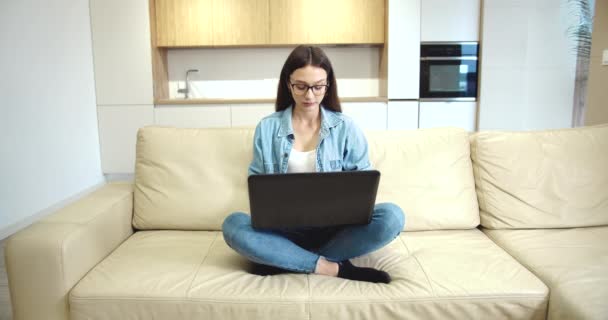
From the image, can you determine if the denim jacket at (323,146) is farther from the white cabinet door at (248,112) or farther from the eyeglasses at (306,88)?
the white cabinet door at (248,112)

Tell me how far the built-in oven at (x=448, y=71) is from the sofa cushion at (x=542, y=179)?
2.20 metres

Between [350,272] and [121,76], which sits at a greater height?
[121,76]

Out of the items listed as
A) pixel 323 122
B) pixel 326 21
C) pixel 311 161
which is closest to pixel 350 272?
pixel 311 161

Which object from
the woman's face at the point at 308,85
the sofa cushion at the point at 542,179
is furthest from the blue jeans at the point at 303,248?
the sofa cushion at the point at 542,179

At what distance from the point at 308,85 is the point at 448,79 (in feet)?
9.37

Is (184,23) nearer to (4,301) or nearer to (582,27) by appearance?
(4,301)

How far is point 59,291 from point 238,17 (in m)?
3.24

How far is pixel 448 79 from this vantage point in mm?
4227

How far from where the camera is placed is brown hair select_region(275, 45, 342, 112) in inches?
67.1

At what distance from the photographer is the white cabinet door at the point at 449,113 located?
4.25 metres

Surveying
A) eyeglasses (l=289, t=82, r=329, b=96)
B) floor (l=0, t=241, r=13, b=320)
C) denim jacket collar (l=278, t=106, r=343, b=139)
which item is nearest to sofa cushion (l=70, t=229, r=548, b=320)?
denim jacket collar (l=278, t=106, r=343, b=139)

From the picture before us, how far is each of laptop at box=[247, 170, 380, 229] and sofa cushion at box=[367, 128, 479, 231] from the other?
1.56 feet

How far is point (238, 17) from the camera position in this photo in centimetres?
423

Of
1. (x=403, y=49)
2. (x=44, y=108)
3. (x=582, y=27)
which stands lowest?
(x=44, y=108)
